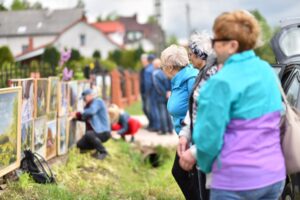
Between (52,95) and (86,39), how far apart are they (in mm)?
78369

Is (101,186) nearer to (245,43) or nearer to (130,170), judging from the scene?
(130,170)

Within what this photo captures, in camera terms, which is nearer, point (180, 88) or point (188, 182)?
point (180, 88)

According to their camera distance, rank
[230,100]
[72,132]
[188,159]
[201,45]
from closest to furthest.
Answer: [230,100]
[188,159]
[201,45]
[72,132]

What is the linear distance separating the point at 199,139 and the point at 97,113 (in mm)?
7298

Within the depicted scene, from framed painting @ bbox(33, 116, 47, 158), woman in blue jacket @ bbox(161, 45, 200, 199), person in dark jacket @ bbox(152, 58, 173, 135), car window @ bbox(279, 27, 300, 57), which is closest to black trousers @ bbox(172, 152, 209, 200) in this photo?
woman in blue jacket @ bbox(161, 45, 200, 199)

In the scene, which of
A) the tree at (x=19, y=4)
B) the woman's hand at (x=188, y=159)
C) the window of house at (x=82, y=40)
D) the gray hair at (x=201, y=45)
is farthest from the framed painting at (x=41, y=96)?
the tree at (x=19, y=4)

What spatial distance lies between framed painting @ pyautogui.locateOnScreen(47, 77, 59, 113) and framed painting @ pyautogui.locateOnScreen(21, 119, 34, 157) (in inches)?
38.7

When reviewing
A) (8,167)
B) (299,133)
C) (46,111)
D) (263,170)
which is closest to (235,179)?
(263,170)

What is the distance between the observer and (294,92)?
5.27 metres

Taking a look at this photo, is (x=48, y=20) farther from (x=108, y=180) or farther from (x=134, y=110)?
(x=108, y=180)

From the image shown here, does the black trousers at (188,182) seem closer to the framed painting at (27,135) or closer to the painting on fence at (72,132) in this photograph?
the framed painting at (27,135)

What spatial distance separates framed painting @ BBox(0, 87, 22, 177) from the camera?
7043 mm

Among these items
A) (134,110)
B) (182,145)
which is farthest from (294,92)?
(134,110)

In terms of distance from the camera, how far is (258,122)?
3.40 metres
